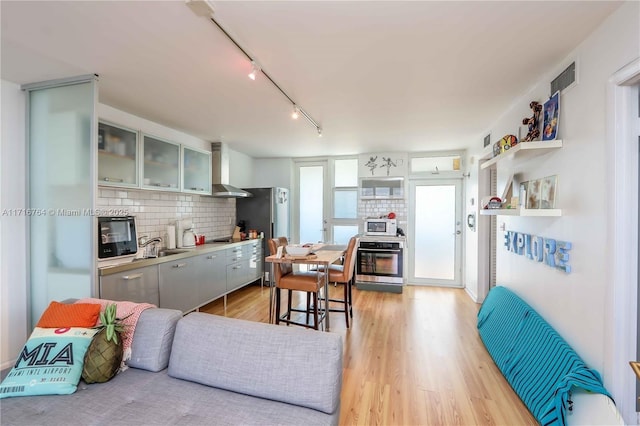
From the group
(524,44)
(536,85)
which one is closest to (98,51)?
(524,44)

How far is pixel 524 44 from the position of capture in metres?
1.89

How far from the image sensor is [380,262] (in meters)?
4.95

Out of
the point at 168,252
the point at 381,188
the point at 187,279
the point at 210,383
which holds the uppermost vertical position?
the point at 381,188

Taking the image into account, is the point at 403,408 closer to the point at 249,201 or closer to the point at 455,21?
the point at 455,21

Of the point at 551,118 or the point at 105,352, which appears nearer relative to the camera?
the point at 105,352

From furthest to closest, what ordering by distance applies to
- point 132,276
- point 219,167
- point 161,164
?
point 219,167, point 161,164, point 132,276

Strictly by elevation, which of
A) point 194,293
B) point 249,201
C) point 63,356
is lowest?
point 194,293

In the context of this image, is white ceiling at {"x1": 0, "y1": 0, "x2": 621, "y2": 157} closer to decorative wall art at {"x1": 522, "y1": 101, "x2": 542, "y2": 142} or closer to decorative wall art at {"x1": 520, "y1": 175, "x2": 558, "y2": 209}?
decorative wall art at {"x1": 522, "y1": 101, "x2": 542, "y2": 142}

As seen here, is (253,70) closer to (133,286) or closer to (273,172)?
(133,286)

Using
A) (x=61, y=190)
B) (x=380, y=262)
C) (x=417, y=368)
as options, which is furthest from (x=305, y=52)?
(x=380, y=262)

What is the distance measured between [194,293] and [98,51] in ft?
8.56

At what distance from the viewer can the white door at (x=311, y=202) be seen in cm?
584

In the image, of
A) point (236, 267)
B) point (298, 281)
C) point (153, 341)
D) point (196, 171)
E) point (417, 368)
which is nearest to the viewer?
point (153, 341)

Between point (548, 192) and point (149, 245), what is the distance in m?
4.05
